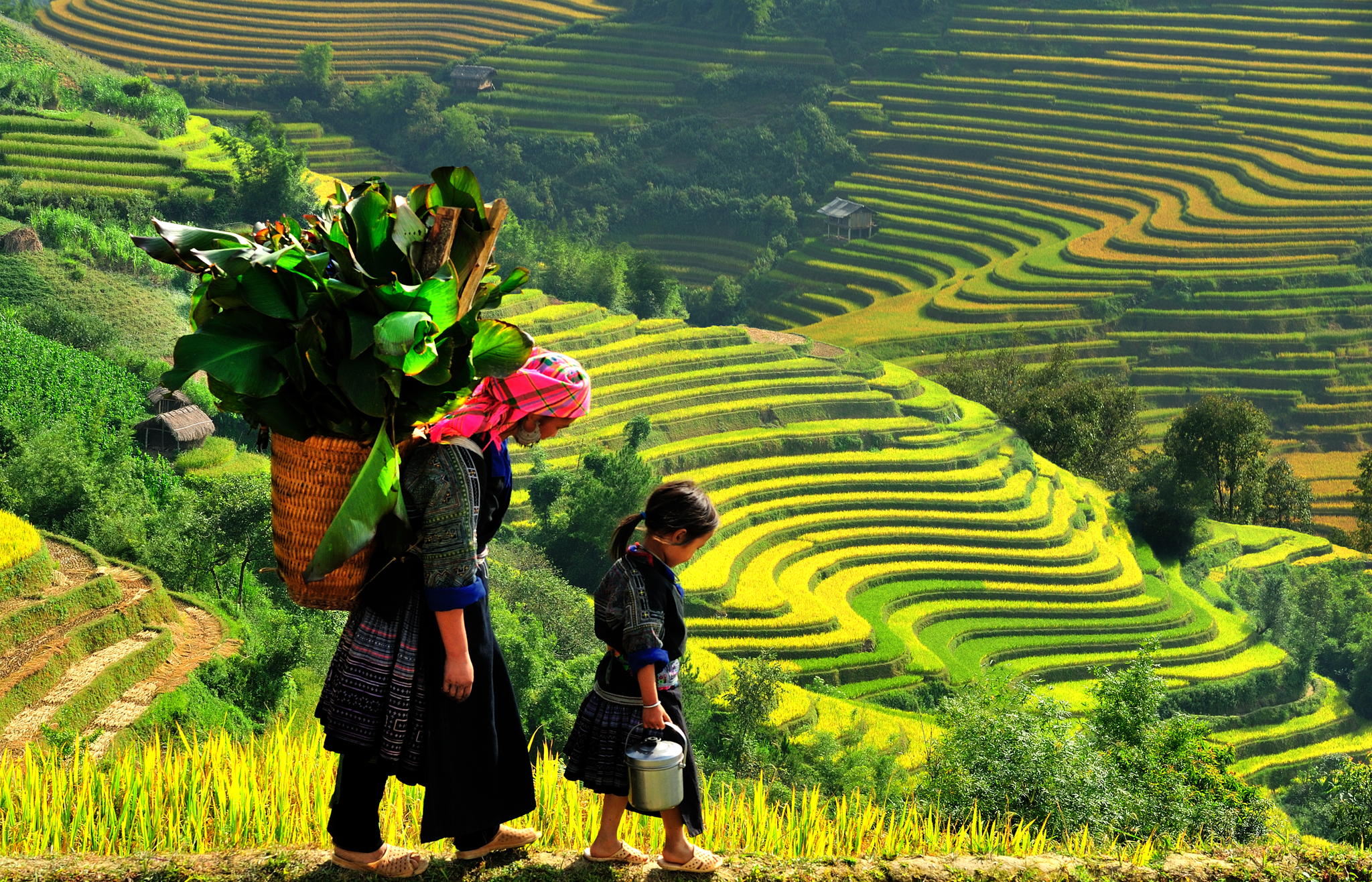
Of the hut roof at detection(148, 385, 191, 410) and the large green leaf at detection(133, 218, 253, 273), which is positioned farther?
the hut roof at detection(148, 385, 191, 410)

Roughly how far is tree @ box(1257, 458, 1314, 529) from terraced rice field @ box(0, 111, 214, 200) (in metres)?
30.9

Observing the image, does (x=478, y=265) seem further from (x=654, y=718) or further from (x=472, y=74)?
(x=472, y=74)

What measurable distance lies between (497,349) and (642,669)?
44.4 inches

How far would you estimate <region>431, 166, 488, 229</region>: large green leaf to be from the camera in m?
3.91

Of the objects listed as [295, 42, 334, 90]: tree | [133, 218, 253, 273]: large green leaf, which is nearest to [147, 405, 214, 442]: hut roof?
[133, 218, 253, 273]: large green leaf

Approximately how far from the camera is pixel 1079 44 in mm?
59281

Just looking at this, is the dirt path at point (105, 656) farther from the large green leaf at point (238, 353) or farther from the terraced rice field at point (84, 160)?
the terraced rice field at point (84, 160)

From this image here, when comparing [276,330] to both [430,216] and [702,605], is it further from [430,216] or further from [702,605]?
[702,605]

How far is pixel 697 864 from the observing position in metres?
4.36

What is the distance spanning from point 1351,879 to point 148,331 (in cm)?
2659

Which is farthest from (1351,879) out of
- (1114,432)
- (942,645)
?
(1114,432)

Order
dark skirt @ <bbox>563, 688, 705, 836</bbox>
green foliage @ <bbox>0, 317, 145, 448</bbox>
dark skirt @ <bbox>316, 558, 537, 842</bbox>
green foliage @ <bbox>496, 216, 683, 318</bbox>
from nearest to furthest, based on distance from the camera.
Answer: dark skirt @ <bbox>316, 558, 537, 842</bbox>, dark skirt @ <bbox>563, 688, 705, 836</bbox>, green foliage @ <bbox>0, 317, 145, 448</bbox>, green foliage @ <bbox>496, 216, 683, 318</bbox>

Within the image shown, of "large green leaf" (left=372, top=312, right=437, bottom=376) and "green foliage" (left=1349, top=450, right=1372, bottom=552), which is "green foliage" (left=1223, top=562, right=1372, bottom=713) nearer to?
"green foliage" (left=1349, top=450, right=1372, bottom=552)

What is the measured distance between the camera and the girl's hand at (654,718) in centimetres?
423
